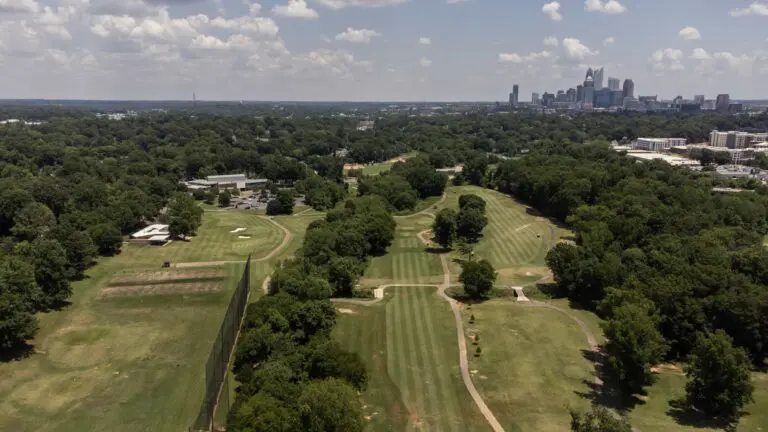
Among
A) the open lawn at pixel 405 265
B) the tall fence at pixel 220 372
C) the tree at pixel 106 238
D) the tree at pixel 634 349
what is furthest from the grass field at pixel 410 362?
the tree at pixel 106 238

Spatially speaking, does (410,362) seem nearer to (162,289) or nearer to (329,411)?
(329,411)

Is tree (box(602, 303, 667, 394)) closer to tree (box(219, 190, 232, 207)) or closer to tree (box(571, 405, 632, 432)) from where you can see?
tree (box(571, 405, 632, 432))

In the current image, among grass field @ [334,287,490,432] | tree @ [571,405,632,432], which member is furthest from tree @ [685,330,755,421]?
grass field @ [334,287,490,432]

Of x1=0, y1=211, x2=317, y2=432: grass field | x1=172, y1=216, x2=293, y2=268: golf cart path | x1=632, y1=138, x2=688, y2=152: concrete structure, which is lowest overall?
x1=0, y1=211, x2=317, y2=432: grass field

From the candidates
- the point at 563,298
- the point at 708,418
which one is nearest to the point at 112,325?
the point at 563,298

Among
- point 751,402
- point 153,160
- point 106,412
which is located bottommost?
point 106,412

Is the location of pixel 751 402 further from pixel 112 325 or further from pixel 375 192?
pixel 375 192

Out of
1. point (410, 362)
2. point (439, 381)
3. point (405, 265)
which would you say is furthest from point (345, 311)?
point (405, 265)
